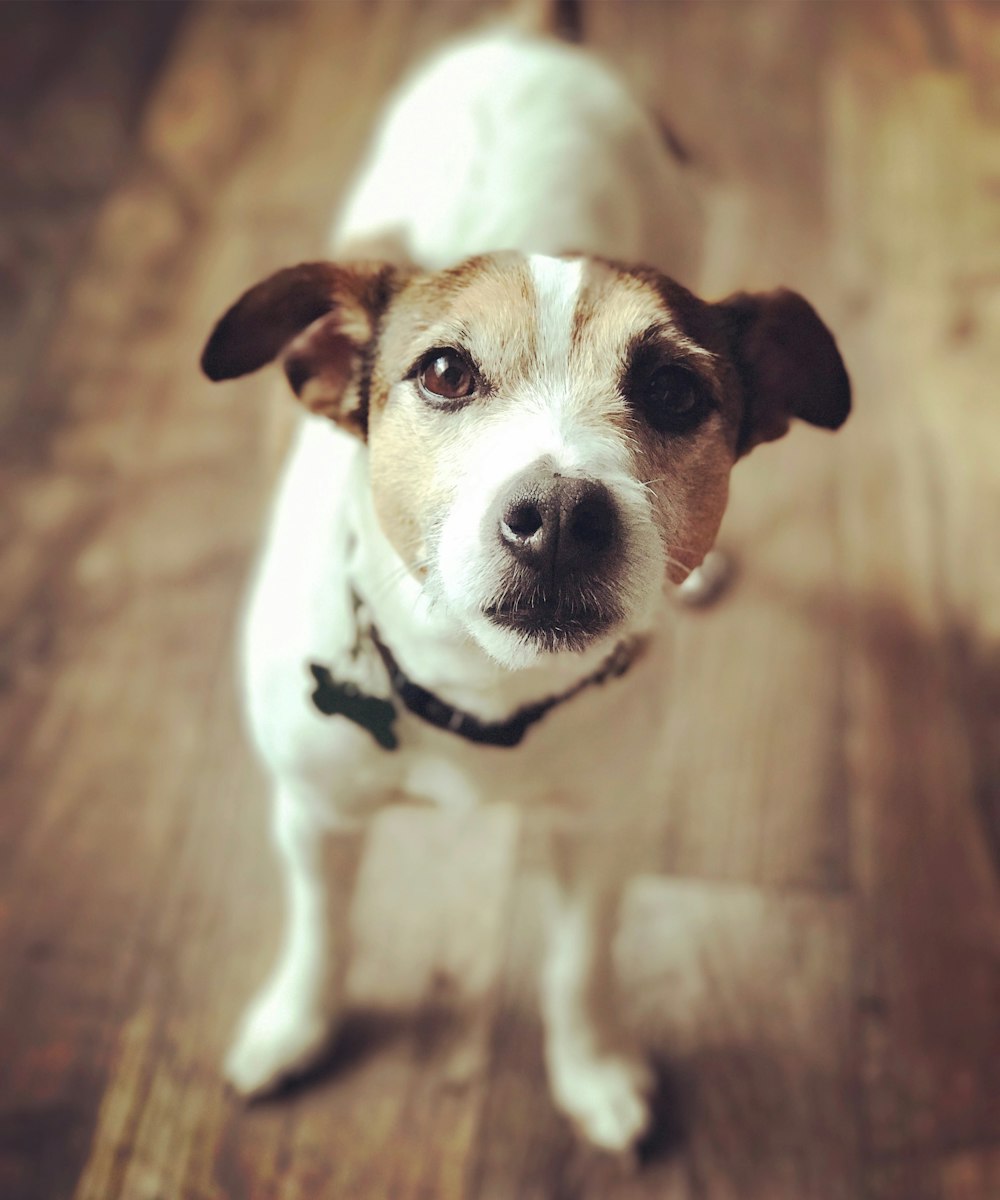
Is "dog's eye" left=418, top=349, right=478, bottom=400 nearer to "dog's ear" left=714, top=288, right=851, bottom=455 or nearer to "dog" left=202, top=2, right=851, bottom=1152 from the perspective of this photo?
"dog" left=202, top=2, right=851, bottom=1152

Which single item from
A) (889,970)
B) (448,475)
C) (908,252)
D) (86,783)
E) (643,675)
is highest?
(448,475)

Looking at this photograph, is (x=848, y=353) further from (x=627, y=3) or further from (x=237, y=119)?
(x=237, y=119)

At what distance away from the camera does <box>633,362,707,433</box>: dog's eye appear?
1.05 meters

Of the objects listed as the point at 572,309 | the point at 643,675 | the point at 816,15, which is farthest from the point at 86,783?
the point at 816,15

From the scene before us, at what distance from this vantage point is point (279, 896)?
68.1 inches

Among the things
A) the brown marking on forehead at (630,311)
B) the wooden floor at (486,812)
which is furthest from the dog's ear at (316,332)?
the wooden floor at (486,812)

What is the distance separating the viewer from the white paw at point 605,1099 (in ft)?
5.03

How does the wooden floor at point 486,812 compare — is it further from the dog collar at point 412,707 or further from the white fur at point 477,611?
the dog collar at point 412,707

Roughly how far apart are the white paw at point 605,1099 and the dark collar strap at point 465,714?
→ 62 cm

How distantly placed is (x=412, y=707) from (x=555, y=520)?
32cm

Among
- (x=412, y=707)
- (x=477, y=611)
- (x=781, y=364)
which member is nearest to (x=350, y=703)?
(x=412, y=707)

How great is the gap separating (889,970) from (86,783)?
4.27 ft

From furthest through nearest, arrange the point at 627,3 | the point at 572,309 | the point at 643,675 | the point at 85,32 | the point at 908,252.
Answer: the point at 627,3 → the point at 85,32 → the point at 908,252 → the point at 643,675 → the point at 572,309

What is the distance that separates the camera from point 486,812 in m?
1.80
